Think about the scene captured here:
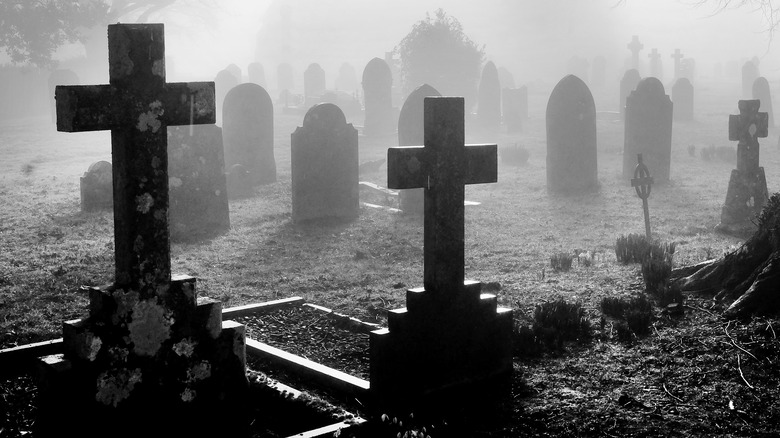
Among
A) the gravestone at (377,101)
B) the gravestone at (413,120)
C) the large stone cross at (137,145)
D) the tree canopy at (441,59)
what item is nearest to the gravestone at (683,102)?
the tree canopy at (441,59)

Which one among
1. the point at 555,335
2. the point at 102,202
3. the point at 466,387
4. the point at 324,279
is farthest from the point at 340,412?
the point at 102,202

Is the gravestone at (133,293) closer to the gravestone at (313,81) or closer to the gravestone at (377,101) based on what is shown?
the gravestone at (377,101)

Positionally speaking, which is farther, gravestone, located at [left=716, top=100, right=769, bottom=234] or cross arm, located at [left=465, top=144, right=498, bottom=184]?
gravestone, located at [left=716, top=100, right=769, bottom=234]

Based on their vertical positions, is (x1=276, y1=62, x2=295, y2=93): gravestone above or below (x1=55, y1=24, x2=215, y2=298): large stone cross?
above

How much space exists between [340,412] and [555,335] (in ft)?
6.74

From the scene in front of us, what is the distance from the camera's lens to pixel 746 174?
12312mm

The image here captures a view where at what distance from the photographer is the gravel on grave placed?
231 inches

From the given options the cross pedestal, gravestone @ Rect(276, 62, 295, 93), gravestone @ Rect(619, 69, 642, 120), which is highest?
gravestone @ Rect(276, 62, 295, 93)

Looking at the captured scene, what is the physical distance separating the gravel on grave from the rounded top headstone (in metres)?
6.21

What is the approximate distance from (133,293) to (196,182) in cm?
798

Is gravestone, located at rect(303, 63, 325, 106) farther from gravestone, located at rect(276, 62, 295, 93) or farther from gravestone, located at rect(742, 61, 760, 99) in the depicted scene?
gravestone, located at rect(742, 61, 760, 99)

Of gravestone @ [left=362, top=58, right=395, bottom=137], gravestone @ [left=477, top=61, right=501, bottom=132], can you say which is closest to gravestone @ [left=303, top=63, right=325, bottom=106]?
gravestone @ [left=362, top=58, right=395, bottom=137]

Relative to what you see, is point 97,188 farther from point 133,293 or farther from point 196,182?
point 133,293

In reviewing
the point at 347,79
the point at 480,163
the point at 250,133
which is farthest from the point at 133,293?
the point at 347,79
